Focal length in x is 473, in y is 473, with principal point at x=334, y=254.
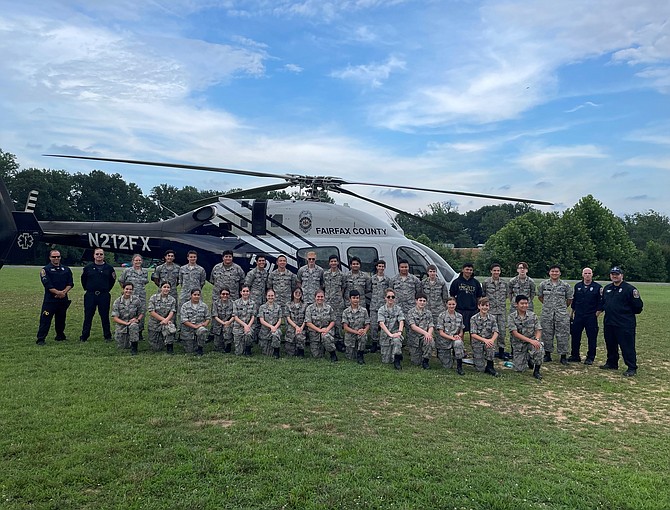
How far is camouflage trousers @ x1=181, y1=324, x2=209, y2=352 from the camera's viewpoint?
25.8 ft

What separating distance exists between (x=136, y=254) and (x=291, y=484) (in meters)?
7.52

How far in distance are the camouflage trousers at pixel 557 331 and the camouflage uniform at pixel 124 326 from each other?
7.08 meters

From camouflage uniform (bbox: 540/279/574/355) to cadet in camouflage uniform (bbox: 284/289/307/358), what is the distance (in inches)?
169

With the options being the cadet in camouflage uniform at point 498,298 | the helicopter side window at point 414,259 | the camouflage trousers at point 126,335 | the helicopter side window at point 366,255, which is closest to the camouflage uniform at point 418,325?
the cadet in camouflage uniform at point 498,298

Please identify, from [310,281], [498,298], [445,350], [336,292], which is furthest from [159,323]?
[498,298]

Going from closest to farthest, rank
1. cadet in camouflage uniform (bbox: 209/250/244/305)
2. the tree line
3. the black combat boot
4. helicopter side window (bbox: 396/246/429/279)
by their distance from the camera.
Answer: the black combat boot → cadet in camouflage uniform (bbox: 209/250/244/305) → helicopter side window (bbox: 396/246/429/279) → the tree line

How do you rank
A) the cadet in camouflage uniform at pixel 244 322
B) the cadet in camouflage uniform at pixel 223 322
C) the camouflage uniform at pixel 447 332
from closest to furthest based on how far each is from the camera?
the camouflage uniform at pixel 447 332 → the cadet in camouflage uniform at pixel 244 322 → the cadet in camouflage uniform at pixel 223 322

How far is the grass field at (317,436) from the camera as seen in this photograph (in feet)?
11.5

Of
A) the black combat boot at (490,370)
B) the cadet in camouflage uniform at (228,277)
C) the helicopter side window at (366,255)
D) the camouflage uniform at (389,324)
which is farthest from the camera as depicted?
the helicopter side window at (366,255)

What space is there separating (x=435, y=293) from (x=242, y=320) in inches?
135

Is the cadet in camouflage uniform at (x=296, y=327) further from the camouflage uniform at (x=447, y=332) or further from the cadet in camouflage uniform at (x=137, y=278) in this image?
the cadet in camouflage uniform at (x=137, y=278)

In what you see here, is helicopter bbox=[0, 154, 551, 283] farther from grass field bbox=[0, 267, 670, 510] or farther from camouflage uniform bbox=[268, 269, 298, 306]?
grass field bbox=[0, 267, 670, 510]

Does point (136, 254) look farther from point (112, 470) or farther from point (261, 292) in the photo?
point (112, 470)

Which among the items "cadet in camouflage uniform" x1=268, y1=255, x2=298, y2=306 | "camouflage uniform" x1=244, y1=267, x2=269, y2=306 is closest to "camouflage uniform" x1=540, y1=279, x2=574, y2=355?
"cadet in camouflage uniform" x1=268, y1=255, x2=298, y2=306
